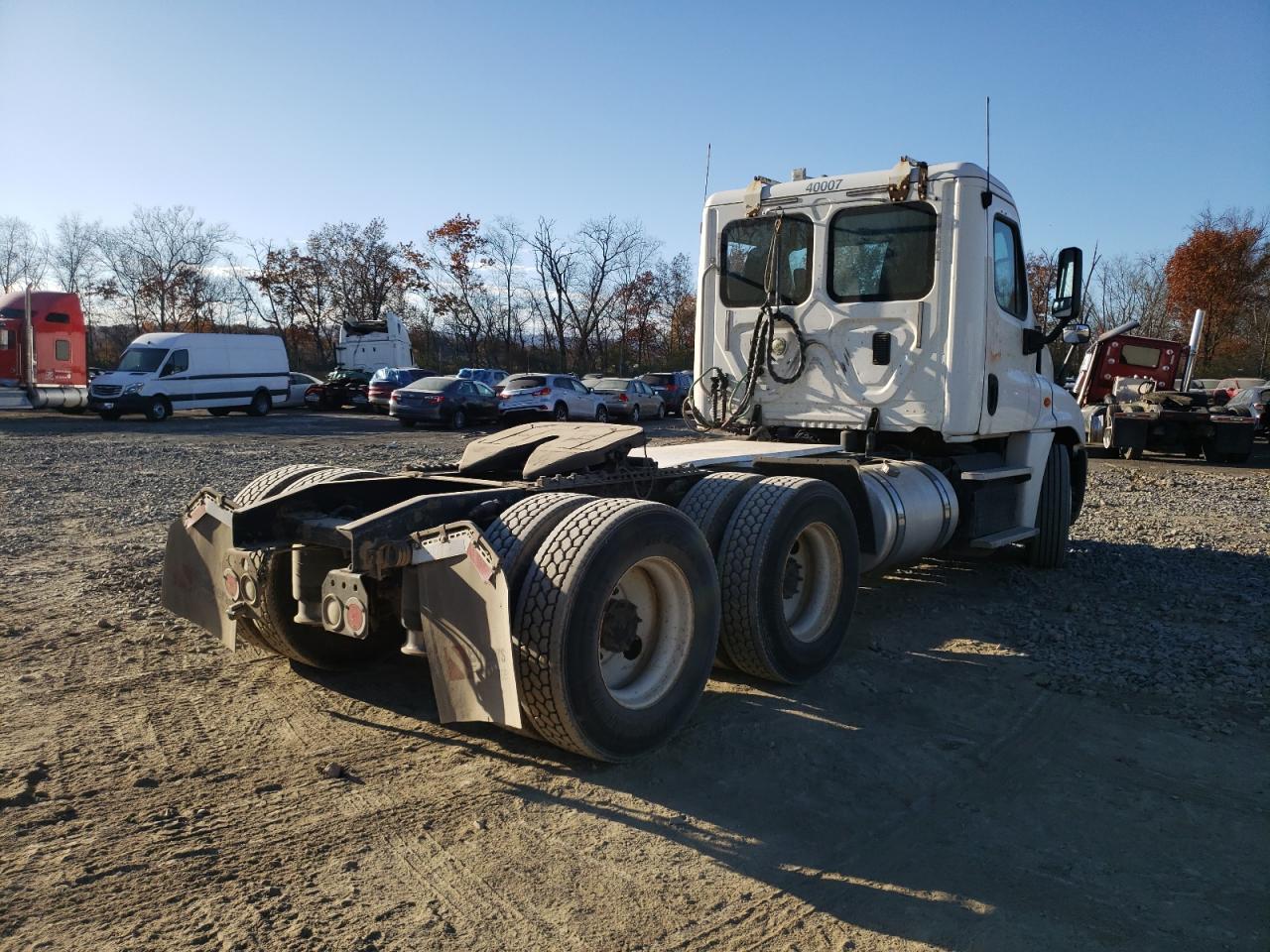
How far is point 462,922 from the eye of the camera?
285cm

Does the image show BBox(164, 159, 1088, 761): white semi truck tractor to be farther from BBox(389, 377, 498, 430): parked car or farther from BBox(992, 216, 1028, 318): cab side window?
BBox(389, 377, 498, 430): parked car

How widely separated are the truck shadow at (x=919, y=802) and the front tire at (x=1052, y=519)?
2.65 metres

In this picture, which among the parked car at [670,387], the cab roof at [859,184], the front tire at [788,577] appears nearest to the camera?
the front tire at [788,577]

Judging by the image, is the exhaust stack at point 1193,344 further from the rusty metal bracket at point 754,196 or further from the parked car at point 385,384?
the parked car at point 385,384

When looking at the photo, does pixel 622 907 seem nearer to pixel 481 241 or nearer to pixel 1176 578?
pixel 1176 578

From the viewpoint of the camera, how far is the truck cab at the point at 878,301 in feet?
22.5

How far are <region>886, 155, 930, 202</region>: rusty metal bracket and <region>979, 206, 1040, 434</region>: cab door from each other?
1.78 feet

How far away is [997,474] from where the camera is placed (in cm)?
751

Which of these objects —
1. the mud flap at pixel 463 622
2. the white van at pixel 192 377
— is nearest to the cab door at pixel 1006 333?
the mud flap at pixel 463 622

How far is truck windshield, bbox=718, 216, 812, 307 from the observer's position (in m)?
7.37

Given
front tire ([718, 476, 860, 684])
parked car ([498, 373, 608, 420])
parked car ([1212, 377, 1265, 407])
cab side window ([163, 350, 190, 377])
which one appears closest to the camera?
front tire ([718, 476, 860, 684])

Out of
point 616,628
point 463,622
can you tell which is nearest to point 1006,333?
point 616,628

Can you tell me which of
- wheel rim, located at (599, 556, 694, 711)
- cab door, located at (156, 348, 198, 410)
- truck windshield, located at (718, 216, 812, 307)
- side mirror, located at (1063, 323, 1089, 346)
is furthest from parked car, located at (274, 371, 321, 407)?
wheel rim, located at (599, 556, 694, 711)

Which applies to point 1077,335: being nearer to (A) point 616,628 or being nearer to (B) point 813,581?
(B) point 813,581
